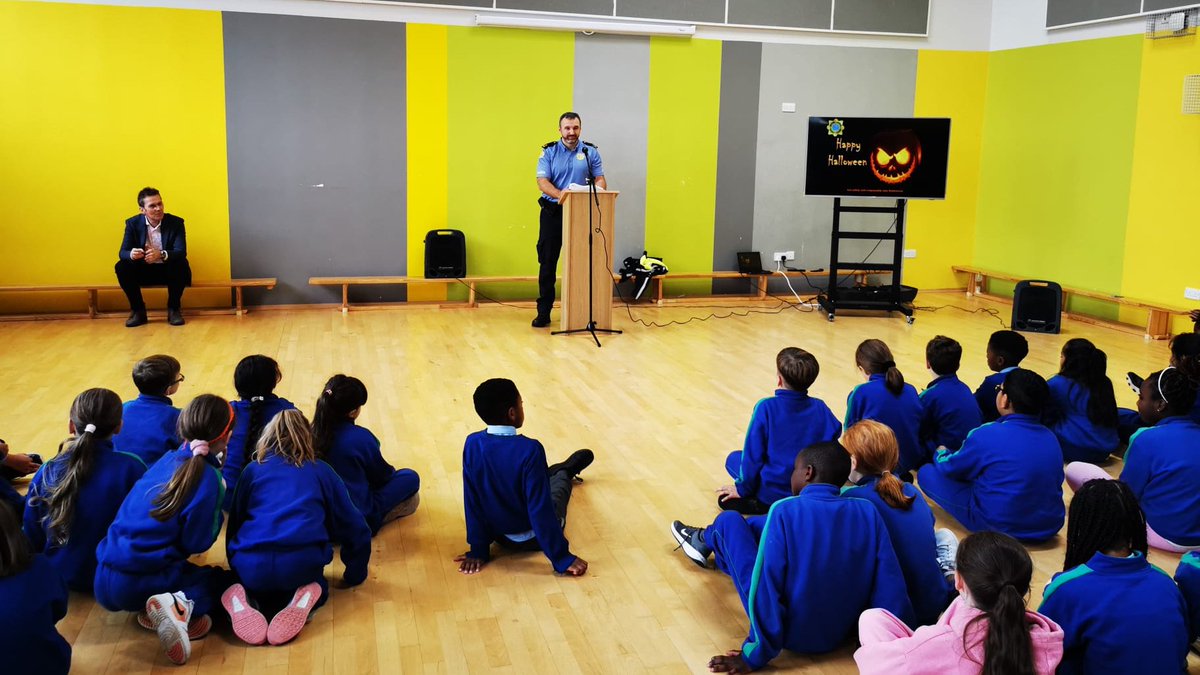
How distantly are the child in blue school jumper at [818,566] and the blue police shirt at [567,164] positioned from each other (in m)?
5.62

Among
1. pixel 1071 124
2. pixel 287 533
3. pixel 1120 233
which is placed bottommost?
pixel 287 533

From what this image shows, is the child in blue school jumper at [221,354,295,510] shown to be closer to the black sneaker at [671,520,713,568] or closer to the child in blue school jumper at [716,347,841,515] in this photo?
the black sneaker at [671,520,713,568]

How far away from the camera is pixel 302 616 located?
307 cm

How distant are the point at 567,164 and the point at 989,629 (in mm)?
6495

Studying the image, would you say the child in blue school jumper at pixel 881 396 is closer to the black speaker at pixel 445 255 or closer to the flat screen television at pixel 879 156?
the flat screen television at pixel 879 156

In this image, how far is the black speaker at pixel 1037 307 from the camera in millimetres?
8297

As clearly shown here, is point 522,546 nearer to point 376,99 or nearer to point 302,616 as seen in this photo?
point 302,616

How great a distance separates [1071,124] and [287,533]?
27.8 feet

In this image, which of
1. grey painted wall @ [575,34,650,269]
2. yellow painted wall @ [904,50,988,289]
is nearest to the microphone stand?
grey painted wall @ [575,34,650,269]

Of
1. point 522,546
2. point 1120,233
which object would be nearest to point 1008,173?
point 1120,233

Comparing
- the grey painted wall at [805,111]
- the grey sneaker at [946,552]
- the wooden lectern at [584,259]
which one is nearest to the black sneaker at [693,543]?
the grey sneaker at [946,552]

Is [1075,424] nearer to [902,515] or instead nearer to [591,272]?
[902,515]

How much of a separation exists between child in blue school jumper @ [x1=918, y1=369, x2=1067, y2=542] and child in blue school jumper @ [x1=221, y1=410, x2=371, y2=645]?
2.36 meters

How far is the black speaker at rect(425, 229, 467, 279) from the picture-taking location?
896cm
